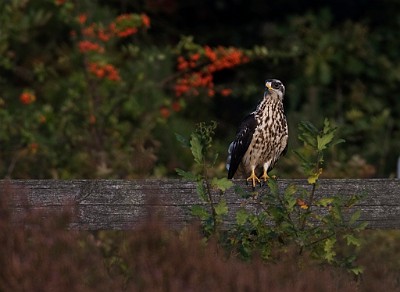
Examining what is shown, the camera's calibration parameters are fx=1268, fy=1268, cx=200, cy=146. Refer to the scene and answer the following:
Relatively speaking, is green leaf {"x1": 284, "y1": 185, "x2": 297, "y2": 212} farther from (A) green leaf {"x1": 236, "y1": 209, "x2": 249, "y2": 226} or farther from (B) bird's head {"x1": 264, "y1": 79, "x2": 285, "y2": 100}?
(B) bird's head {"x1": 264, "y1": 79, "x2": 285, "y2": 100}

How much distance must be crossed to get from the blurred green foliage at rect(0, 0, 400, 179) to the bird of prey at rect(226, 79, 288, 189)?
1.99 ft

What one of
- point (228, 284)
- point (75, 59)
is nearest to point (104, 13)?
point (75, 59)

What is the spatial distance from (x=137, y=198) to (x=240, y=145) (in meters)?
2.70

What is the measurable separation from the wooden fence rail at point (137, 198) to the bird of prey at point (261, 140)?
2.45m

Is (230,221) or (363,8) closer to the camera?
(230,221)

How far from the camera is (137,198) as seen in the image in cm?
485

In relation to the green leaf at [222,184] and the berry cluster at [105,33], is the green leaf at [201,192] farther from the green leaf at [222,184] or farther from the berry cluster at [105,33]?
the berry cluster at [105,33]

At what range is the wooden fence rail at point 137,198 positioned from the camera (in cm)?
482

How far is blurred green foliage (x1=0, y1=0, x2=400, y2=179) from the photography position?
10555 mm

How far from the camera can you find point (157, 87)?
1108 centimetres

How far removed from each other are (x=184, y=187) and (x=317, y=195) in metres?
0.53

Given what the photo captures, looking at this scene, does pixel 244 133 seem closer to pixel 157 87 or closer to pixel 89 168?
pixel 89 168

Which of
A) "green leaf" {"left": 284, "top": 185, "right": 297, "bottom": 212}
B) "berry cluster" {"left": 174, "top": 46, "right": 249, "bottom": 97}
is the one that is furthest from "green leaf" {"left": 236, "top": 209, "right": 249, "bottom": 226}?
"berry cluster" {"left": 174, "top": 46, "right": 249, "bottom": 97}

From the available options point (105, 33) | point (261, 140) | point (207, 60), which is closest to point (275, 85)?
point (261, 140)
